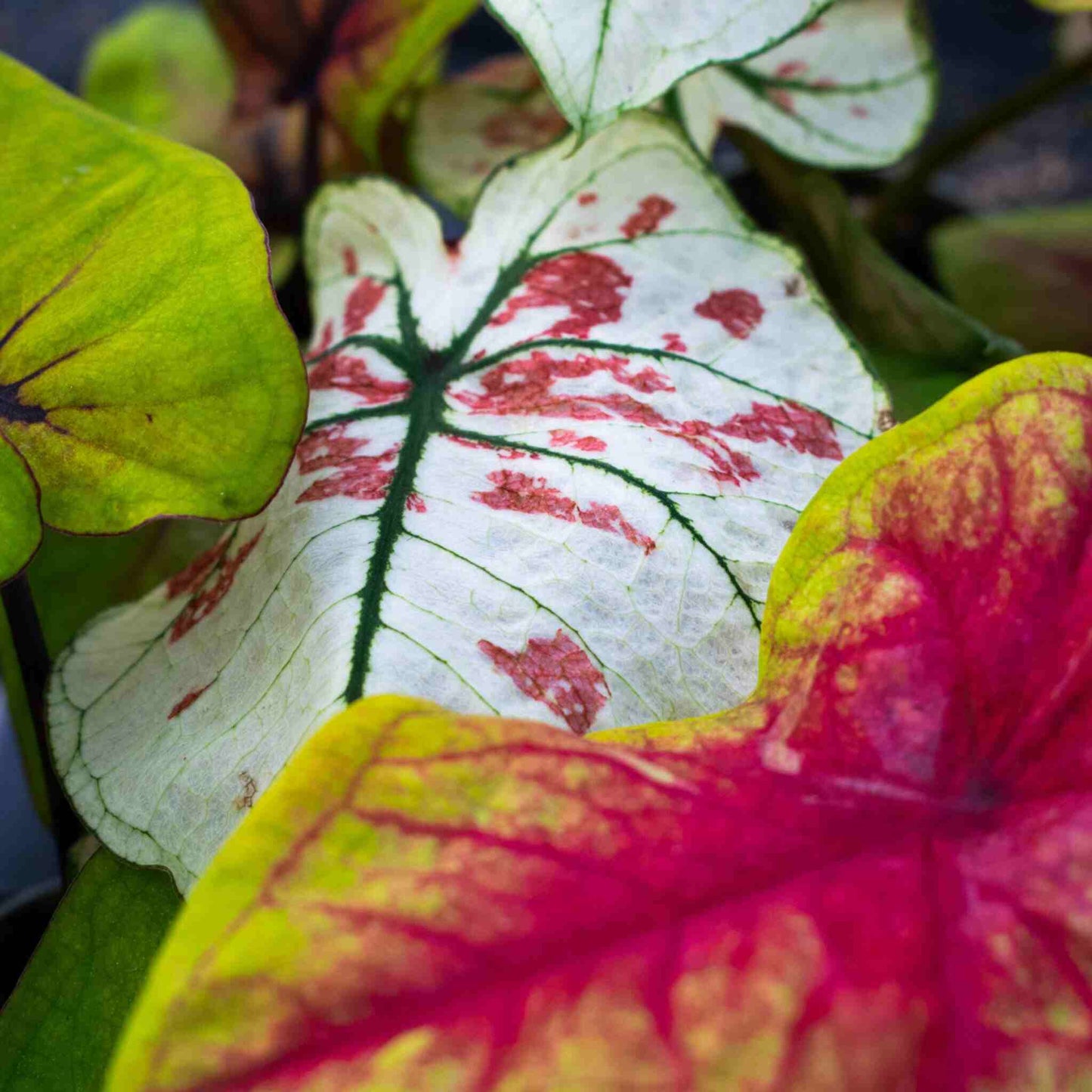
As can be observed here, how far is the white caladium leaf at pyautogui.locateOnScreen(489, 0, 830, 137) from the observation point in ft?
1.69

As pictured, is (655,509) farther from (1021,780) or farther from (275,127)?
(275,127)

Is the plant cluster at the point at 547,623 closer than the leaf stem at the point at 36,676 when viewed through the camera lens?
Yes

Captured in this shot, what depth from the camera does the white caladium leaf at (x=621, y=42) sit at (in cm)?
51

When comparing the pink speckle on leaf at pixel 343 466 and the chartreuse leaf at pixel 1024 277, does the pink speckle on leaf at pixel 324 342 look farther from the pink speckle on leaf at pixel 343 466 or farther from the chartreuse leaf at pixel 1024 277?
the chartreuse leaf at pixel 1024 277

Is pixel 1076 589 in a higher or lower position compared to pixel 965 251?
higher

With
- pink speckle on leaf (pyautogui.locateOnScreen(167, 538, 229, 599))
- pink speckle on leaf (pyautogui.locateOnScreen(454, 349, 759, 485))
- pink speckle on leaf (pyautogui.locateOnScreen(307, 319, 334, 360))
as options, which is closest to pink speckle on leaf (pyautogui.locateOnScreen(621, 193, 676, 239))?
pink speckle on leaf (pyautogui.locateOnScreen(454, 349, 759, 485))

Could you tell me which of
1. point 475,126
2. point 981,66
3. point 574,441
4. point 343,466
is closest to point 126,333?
point 343,466

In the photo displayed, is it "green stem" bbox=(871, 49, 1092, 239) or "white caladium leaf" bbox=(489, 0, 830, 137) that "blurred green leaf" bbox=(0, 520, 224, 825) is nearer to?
"white caladium leaf" bbox=(489, 0, 830, 137)

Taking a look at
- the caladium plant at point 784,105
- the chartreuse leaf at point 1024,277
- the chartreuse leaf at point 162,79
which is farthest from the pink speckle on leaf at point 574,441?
the chartreuse leaf at point 162,79

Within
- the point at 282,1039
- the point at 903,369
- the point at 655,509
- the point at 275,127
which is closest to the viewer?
the point at 282,1039

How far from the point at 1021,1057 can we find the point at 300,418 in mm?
372

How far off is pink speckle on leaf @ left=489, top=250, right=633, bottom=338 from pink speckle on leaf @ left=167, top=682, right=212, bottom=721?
0.28m

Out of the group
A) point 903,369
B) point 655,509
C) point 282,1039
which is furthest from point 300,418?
point 903,369

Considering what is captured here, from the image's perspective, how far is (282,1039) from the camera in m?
0.28
